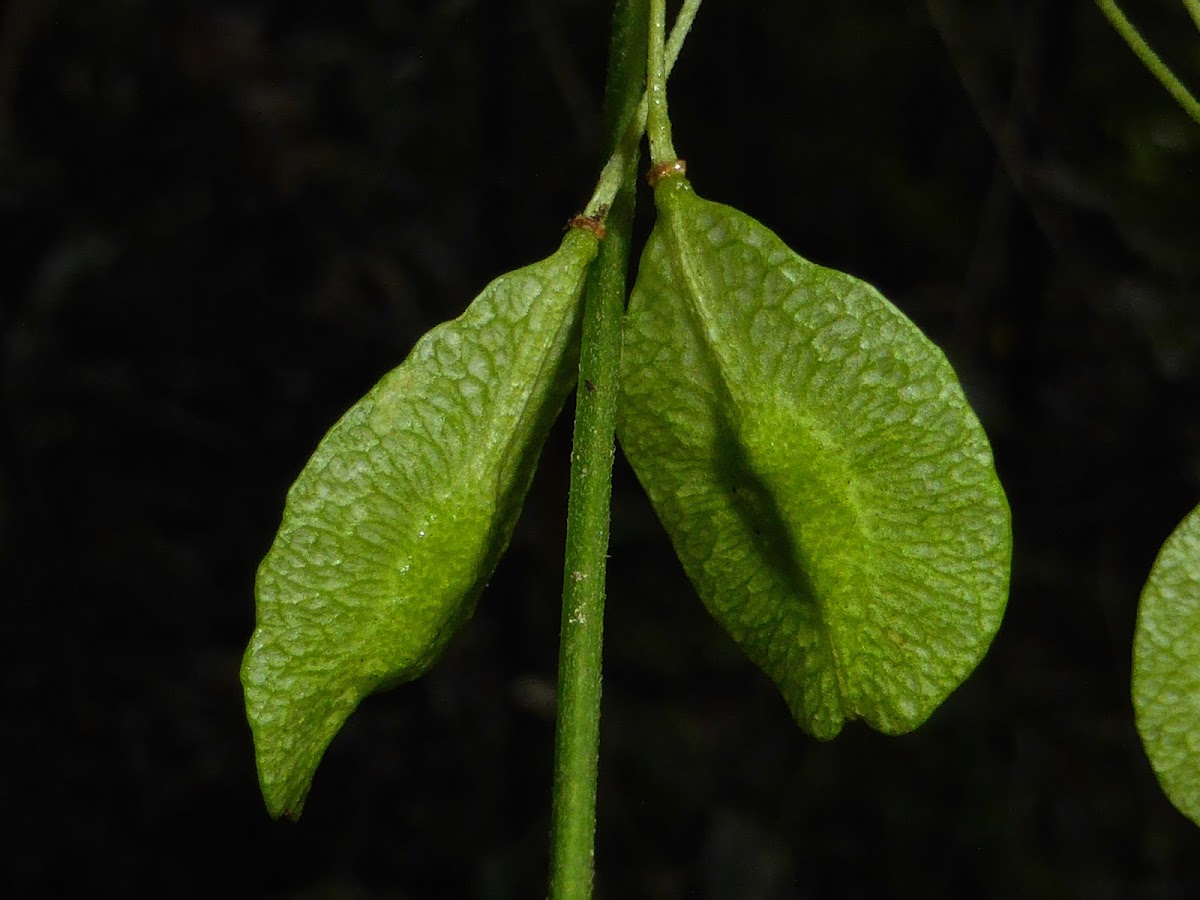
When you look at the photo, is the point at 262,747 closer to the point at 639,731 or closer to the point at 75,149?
the point at 639,731

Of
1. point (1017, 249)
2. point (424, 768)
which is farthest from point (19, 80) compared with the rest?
point (1017, 249)

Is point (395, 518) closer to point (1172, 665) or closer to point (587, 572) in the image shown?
point (587, 572)

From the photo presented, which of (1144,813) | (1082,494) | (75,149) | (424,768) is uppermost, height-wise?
(75,149)

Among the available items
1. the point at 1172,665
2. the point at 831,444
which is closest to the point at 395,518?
the point at 831,444

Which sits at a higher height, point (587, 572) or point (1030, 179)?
point (1030, 179)

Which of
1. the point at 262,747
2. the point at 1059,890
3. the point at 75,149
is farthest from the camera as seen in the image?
the point at 75,149

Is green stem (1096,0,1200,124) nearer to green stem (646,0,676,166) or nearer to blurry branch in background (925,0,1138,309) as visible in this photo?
green stem (646,0,676,166)

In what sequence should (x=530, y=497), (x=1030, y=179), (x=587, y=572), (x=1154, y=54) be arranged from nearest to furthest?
(x=587, y=572) → (x=1154, y=54) → (x=1030, y=179) → (x=530, y=497)
